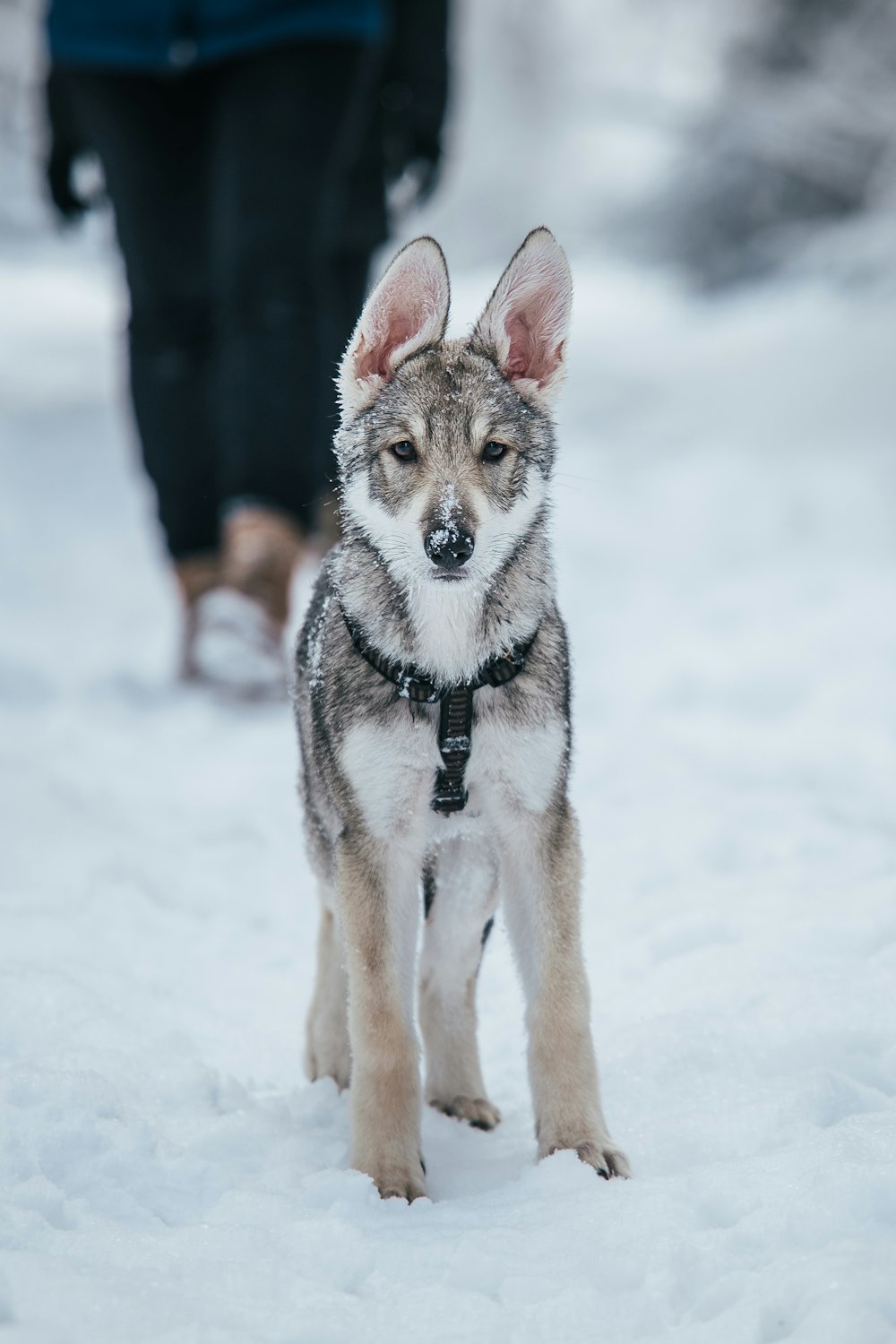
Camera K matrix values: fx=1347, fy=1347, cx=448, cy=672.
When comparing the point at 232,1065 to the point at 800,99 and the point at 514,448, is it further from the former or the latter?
the point at 800,99

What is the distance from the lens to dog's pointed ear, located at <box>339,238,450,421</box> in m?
2.71

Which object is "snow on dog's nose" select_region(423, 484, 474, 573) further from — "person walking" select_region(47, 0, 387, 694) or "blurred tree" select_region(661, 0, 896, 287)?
"blurred tree" select_region(661, 0, 896, 287)

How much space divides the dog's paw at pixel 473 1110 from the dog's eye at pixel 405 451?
1357 mm

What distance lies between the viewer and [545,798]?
8.58ft

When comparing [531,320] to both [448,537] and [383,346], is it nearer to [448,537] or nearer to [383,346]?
[383,346]

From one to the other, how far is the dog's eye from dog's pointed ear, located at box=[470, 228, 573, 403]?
1.00 ft

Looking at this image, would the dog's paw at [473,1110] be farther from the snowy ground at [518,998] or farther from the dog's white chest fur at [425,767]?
the dog's white chest fur at [425,767]

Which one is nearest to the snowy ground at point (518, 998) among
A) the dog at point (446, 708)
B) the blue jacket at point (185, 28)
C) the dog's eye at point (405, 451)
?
the dog at point (446, 708)

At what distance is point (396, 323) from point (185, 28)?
11.1 ft

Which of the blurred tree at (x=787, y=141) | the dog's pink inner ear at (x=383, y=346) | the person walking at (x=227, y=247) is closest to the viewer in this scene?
the dog's pink inner ear at (x=383, y=346)

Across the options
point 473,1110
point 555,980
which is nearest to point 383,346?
point 555,980

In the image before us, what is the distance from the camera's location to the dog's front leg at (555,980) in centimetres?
253

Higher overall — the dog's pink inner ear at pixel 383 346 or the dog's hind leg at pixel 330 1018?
the dog's pink inner ear at pixel 383 346

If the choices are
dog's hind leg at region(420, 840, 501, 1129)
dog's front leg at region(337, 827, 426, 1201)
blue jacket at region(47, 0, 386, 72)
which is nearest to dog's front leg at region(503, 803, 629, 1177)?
dog's hind leg at region(420, 840, 501, 1129)
